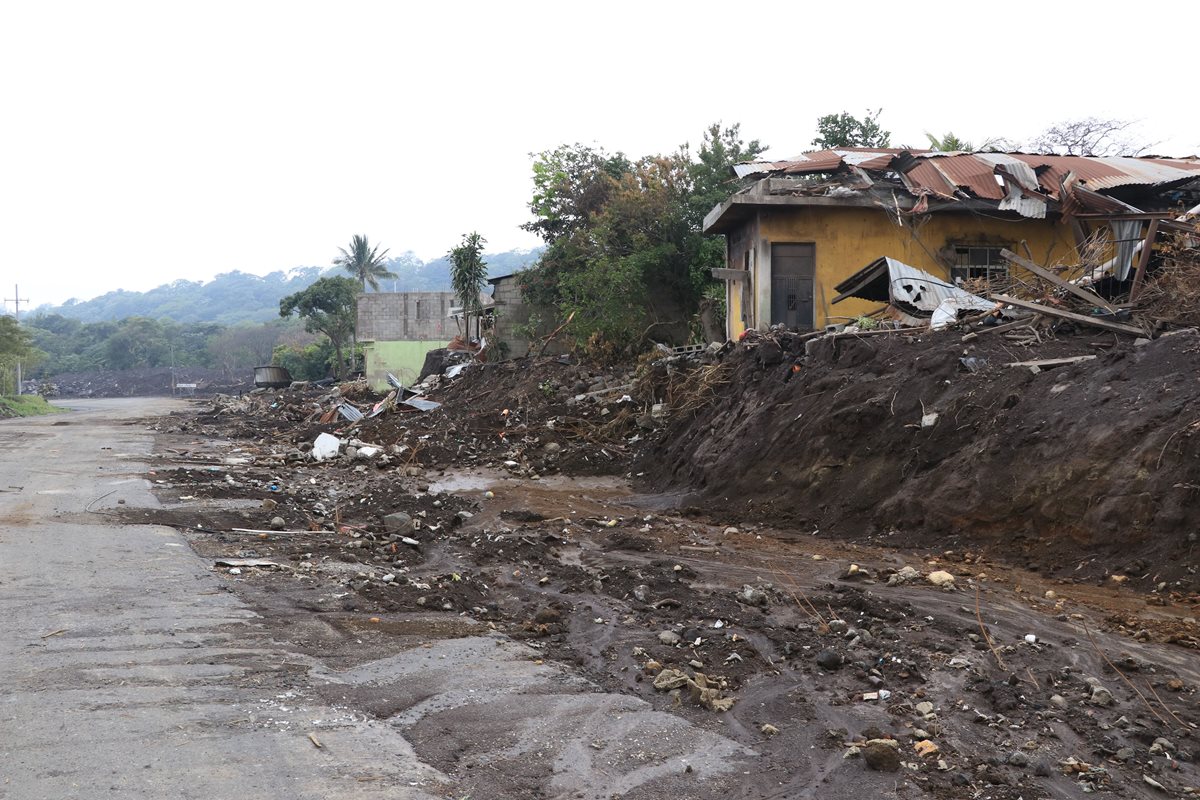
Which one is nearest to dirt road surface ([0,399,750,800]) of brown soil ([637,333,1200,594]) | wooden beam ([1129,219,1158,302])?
brown soil ([637,333,1200,594])

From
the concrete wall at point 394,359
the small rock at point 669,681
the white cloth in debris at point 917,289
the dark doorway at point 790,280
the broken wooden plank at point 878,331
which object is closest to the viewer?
the small rock at point 669,681

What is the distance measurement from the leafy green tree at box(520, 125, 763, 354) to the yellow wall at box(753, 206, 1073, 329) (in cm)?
429

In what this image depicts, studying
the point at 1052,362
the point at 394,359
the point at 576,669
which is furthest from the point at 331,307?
the point at 576,669

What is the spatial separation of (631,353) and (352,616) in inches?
620

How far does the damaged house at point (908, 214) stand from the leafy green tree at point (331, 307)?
144ft

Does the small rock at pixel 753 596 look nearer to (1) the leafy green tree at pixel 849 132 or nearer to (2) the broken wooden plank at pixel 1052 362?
(2) the broken wooden plank at pixel 1052 362

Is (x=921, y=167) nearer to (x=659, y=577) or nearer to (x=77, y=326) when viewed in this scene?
(x=659, y=577)

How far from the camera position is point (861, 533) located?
32.6 ft

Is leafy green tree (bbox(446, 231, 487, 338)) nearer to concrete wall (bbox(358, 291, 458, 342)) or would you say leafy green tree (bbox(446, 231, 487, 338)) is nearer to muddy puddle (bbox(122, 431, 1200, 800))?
concrete wall (bbox(358, 291, 458, 342))

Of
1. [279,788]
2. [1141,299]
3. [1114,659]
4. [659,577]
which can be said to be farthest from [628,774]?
[1141,299]

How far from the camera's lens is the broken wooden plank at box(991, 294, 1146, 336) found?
10.1 metres

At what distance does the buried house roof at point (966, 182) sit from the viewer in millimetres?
15875

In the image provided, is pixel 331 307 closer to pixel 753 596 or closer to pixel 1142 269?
pixel 1142 269

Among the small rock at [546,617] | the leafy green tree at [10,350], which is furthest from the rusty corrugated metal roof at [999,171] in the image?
the leafy green tree at [10,350]
